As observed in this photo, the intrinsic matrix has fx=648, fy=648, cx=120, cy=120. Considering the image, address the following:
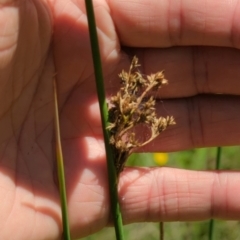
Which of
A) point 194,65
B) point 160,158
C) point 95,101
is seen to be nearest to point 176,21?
point 194,65

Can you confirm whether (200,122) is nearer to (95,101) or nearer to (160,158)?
(95,101)

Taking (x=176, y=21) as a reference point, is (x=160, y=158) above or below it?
below

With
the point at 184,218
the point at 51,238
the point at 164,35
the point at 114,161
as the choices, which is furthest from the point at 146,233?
the point at 114,161

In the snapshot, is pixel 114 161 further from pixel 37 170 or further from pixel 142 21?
pixel 142 21

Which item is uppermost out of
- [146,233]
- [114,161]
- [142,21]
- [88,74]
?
[142,21]

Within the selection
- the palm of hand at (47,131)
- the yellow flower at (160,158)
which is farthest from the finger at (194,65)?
the yellow flower at (160,158)

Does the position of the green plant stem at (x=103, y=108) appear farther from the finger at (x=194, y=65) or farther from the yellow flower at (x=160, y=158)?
the yellow flower at (x=160, y=158)

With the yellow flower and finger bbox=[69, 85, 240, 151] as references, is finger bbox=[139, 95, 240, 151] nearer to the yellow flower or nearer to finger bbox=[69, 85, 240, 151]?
finger bbox=[69, 85, 240, 151]
